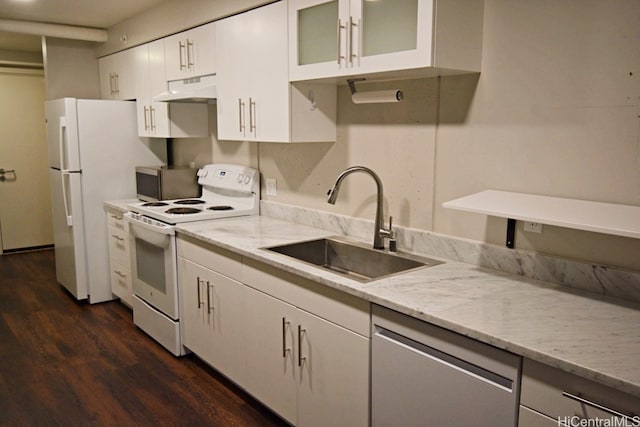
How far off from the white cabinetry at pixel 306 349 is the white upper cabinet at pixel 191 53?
1529mm

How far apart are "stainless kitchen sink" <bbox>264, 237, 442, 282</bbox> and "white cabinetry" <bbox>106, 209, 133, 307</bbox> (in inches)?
72.4

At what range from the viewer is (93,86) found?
5.03 meters

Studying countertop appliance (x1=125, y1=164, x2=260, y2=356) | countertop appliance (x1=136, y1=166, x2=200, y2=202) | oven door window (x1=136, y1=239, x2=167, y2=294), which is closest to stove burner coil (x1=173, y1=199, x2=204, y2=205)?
countertop appliance (x1=125, y1=164, x2=260, y2=356)

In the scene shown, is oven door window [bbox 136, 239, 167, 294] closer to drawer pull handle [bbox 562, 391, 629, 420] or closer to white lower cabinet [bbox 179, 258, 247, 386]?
white lower cabinet [bbox 179, 258, 247, 386]

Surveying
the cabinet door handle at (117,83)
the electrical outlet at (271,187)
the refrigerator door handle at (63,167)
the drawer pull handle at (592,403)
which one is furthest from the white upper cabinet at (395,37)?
the cabinet door handle at (117,83)

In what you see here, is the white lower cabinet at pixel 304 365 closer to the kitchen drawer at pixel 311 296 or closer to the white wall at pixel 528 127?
the kitchen drawer at pixel 311 296

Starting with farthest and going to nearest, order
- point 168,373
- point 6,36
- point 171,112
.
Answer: point 6,36
point 171,112
point 168,373

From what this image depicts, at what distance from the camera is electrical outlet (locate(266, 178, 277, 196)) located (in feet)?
11.2

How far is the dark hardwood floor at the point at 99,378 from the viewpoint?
2.62 metres

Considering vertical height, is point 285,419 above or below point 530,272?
below

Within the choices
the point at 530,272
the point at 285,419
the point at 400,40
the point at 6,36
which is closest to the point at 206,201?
the point at 285,419

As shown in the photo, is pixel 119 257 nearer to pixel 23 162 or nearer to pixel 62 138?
pixel 62 138

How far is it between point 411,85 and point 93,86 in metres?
3.80

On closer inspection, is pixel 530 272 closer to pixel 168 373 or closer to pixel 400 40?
pixel 400 40
